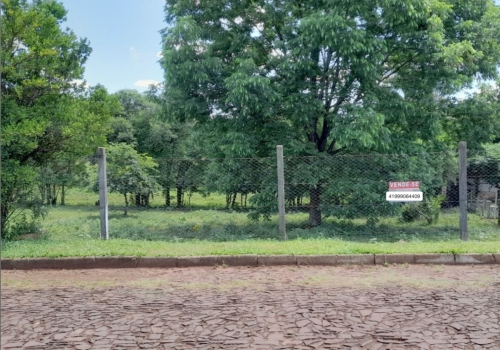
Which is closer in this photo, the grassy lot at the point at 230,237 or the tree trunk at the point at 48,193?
the grassy lot at the point at 230,237

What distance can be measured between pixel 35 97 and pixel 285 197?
5.25m

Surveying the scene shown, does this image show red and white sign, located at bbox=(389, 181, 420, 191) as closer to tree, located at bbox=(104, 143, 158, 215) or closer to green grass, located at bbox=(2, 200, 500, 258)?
green grass, located at bbox=(2, 200, 500, 258)

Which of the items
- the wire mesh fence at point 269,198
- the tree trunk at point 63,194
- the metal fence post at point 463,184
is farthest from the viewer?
the tree trunk at point 63,194

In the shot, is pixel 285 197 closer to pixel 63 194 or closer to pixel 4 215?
pixel 63 194

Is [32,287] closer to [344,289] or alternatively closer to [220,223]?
[344,289]

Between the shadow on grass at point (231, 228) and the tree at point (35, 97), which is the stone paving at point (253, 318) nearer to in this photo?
the tree at point (35, 97)

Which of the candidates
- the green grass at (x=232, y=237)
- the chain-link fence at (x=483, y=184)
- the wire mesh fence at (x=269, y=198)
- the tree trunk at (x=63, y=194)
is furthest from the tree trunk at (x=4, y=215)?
the chain-link fence at (x=483, y=184)

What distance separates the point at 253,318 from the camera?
13.2 ft

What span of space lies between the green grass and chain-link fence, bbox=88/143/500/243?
29mm

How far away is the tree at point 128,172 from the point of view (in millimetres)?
9633

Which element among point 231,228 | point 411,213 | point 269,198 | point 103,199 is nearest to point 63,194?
point 103,199

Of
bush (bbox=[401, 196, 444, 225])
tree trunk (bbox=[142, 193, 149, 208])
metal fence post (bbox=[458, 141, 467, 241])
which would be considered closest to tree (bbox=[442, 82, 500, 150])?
bush (bbox=[401, 196, 444, 225])

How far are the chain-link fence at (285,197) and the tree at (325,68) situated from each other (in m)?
0.28

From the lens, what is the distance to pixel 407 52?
962 centimetres
